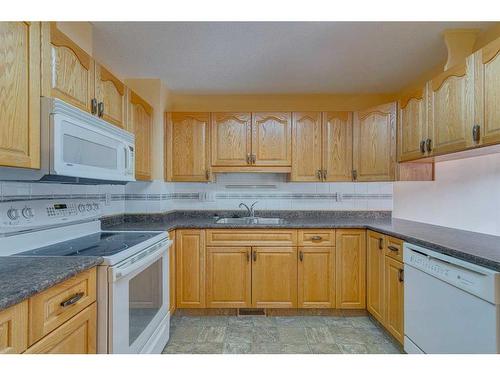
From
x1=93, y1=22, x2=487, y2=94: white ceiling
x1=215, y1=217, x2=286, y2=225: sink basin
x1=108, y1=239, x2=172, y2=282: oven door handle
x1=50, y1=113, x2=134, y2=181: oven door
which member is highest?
x1=93, y1=22, x2=487, y2=94: white ceiling

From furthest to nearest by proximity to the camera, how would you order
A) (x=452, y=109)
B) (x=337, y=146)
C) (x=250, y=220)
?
(x=250, y=220) < (x=337, y=146) < (x=452, y=109)

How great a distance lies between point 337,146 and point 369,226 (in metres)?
0.86

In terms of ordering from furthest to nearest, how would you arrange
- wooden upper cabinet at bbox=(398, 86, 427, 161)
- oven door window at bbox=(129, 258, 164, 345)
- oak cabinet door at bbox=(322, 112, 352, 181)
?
oak cabinet door at bbox=(322, 112, 352, 181) < wooden upper cabinet at bbox=(398, 86, 427, 161) < oven door window at bbox=(129, 258, 164, 345)

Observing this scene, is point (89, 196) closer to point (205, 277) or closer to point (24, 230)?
point (24, 230)

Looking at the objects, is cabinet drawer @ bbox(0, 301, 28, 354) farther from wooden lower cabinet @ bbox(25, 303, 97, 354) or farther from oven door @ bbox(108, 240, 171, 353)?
oven door @ bbox(108, 240, 171, 353)

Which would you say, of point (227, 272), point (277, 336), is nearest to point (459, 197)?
point (277, 336)

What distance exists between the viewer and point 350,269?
263 cm

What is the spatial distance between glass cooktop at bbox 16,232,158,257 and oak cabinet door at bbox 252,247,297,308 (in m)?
1.05

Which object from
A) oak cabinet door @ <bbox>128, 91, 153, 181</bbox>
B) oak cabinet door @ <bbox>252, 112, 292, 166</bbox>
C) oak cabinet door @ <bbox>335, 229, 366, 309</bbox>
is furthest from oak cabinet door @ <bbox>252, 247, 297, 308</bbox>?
oak cabinet door @ <bbox>128, 91, 153, 181</bbox>

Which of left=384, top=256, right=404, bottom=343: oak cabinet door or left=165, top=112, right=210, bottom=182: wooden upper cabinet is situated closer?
left=384, top=256, right=404, bottom=343: oak cabinet door

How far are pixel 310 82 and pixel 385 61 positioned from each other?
0.70 meters

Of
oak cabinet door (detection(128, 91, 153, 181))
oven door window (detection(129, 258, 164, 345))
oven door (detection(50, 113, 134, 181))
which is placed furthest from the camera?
oak cabinet door (detection(128, 91, 153, 181))

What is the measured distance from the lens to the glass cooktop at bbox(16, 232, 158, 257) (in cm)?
145

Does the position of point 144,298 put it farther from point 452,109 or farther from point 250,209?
point 452,109
